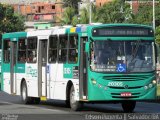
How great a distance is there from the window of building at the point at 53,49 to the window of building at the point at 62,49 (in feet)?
1.22

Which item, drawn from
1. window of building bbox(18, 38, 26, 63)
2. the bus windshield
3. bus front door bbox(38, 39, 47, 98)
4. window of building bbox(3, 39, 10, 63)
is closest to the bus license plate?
the bus windshield

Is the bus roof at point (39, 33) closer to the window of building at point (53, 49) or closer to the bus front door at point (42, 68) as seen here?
the bus front door at point (42, 68)

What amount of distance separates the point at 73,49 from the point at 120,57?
6.78 feet

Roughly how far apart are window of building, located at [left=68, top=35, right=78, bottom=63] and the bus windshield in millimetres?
1162

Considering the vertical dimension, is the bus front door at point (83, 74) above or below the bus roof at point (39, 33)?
below

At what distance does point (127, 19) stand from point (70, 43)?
274ft

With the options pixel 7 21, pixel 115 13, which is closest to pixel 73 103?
pixel 115 13

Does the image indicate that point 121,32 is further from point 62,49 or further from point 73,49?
point 62,49

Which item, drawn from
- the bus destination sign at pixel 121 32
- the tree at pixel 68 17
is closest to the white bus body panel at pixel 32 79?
the bus destination sign at pixel 121 32

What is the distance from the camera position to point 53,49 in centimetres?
2689

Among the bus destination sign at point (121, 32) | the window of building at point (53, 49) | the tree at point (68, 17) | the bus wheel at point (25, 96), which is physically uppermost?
the bus destination sign at point (121, 32)

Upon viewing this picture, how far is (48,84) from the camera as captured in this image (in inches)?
1088

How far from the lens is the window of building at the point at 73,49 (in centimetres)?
2497

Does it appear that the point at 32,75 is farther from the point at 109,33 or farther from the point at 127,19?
the point at 127,19
